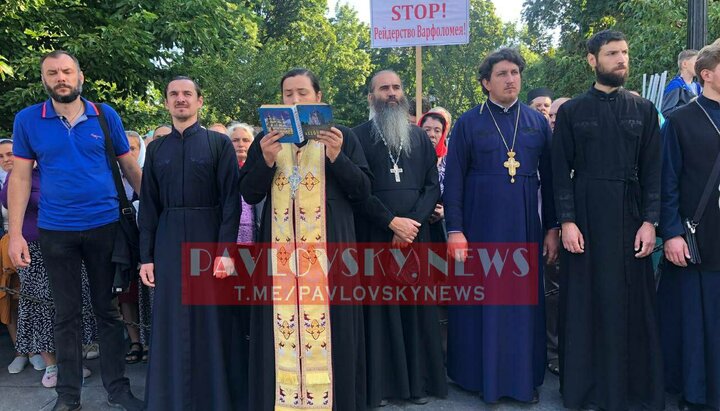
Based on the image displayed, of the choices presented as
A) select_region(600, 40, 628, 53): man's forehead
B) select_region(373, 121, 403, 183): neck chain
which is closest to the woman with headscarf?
select_region(373, 121, 403, 183): neck chain

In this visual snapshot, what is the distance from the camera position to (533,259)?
4055mm

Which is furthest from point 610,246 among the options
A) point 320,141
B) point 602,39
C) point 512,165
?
point 320,141

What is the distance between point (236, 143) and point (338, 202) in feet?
6.48

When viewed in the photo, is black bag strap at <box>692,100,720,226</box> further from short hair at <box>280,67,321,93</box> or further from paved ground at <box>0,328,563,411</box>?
short hair at <box>280,67,321,93</box>

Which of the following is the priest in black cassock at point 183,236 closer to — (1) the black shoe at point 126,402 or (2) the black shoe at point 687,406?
(1) the black shoe at point 126,402

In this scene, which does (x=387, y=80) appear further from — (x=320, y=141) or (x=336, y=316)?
(x=336, y=316)

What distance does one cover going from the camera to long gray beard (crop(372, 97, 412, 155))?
4.12 metres

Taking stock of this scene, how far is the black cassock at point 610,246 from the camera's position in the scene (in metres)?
3.71

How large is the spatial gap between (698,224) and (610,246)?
61 centimetres

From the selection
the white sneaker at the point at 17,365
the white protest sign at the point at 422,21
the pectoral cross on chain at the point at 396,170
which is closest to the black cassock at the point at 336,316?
the pectoral cross on chain at the point at 396,170

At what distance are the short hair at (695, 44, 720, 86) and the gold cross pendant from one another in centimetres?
133

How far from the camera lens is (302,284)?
3576 millimetres

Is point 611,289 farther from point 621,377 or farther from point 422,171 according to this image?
point 422,171

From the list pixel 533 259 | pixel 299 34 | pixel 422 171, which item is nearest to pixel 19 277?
pixel 422 171
